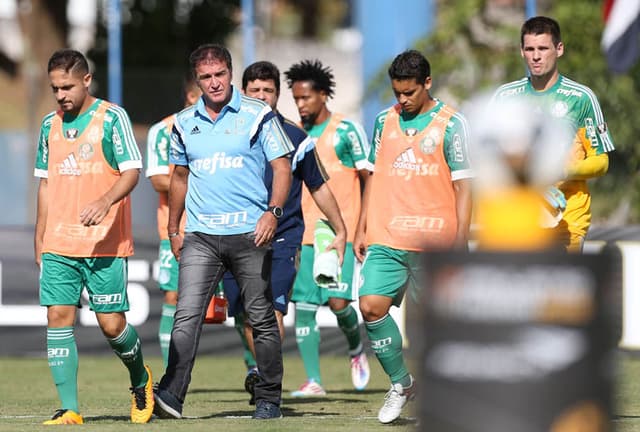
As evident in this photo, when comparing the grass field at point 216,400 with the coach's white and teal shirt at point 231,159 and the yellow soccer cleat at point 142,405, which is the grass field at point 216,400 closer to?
the yellow soccer cleat at point 142,405

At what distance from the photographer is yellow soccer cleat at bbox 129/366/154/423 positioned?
28.0 feet

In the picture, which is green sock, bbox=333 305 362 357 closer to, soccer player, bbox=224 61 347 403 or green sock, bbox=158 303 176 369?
soccer player, bbox=224 61 347 403

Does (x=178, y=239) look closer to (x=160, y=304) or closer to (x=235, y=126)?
(x=235, y=126)

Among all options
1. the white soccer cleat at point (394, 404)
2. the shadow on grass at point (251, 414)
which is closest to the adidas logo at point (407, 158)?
the white soccer cleat at point (394, 404)

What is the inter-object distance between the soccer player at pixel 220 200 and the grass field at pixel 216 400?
21.6 inches

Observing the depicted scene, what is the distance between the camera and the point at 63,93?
855 cm

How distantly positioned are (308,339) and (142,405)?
2937 mm

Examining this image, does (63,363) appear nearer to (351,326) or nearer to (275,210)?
(275,210)

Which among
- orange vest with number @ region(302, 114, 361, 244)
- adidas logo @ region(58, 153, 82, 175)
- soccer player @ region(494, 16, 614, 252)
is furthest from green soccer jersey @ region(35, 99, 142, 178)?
orange vest with number @ region(302, 114, 361, 244)

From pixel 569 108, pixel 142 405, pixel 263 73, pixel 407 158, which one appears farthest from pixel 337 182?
pixel 142 405

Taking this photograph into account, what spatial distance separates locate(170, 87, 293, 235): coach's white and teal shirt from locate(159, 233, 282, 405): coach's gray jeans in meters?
0.09

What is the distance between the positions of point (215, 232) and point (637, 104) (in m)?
11.3

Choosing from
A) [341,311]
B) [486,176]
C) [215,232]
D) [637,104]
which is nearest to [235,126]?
[215,232]

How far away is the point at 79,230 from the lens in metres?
8.59
